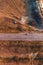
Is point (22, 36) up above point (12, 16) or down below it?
below

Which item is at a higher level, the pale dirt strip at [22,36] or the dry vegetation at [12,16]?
the dry vegetation at [12,16]

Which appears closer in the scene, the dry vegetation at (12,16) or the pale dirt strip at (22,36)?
the pale dirt strip at (22,36)

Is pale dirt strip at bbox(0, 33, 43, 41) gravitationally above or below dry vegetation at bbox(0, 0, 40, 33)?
below

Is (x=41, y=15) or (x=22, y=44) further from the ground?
(x=41, y=15)

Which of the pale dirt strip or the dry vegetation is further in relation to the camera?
the dry vegetation

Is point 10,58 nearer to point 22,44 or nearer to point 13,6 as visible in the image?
point 22,44

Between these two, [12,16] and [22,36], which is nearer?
[22,36]

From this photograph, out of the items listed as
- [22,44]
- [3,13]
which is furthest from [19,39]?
[3,13]

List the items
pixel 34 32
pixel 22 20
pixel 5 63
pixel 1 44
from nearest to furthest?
pixel 5 63, pixel 1 44, pixel 34 32, pixel 22 20
